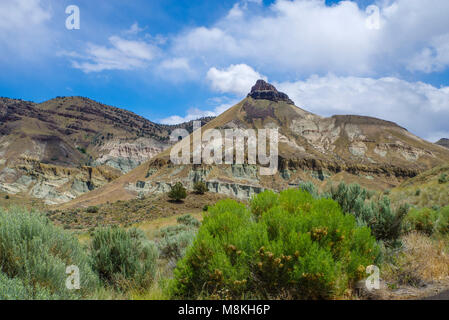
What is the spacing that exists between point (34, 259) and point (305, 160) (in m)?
76.6

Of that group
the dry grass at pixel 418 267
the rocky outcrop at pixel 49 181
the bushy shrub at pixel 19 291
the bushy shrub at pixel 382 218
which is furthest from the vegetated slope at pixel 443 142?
the bushy shrub at pixel 19 291

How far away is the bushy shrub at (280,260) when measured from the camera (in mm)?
3240

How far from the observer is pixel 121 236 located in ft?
17.5

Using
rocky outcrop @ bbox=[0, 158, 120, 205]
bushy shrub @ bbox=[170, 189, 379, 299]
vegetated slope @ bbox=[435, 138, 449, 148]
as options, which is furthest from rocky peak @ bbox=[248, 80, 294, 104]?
bushy shrub @ bbox=[170, 189, 379, 299]

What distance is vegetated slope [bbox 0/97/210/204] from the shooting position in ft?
265

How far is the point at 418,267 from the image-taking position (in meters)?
4.30

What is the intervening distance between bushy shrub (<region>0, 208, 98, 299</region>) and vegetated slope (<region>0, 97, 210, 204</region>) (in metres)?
82.5

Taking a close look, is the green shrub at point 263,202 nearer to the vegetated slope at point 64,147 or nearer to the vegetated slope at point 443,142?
the vegetated slope at point 64,147

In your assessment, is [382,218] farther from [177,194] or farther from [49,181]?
[49,181]

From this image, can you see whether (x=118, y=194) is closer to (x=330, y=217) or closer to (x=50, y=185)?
(x=50, y=185)

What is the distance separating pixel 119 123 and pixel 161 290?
19813 cm

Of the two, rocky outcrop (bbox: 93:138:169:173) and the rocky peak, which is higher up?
the rocky peak

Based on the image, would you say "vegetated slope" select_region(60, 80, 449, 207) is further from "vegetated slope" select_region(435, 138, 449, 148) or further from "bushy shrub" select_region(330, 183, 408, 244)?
"vegetated slope" select_region(435, 138, 449, 148)

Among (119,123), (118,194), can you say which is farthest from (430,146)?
(119,123)
